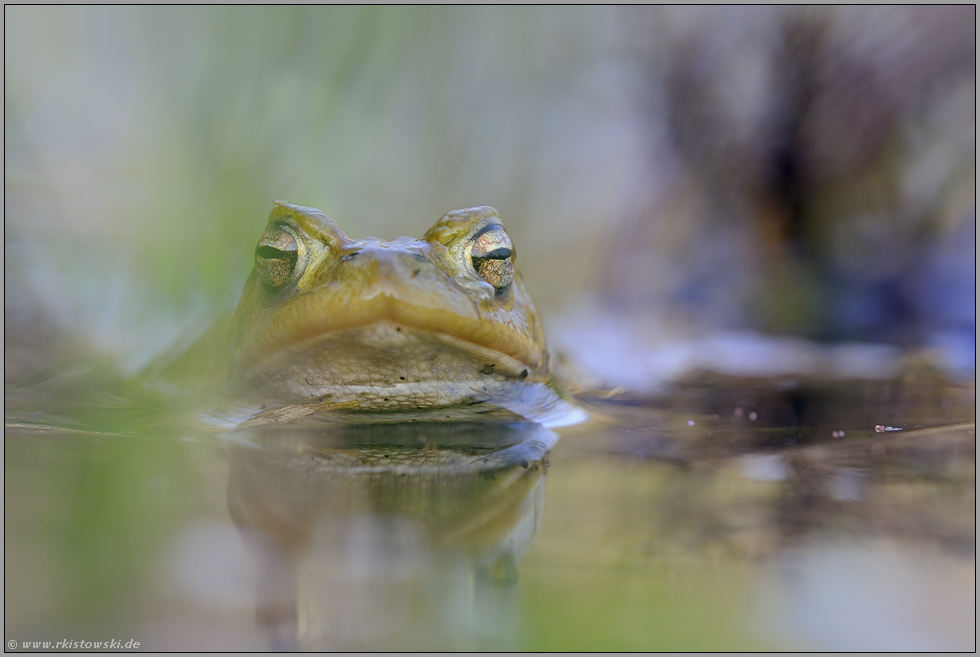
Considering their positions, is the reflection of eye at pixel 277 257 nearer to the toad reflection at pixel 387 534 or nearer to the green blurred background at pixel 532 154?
the toad reflection at pixel 387 534

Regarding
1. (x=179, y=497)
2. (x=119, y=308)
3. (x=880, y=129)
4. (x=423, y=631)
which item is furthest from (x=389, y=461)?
(x=880, y=129)

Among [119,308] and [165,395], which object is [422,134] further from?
[165,395]

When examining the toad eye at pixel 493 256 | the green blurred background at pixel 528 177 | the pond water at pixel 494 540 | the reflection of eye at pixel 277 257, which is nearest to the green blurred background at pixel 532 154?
the green blurred background at pixel 528 177

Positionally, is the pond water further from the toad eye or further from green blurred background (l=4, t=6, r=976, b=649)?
the toad eye

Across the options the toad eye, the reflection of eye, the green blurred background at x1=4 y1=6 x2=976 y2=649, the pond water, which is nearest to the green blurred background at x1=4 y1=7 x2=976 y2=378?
the green blurred background at x1=4 y1=6 x2=976 y2=649

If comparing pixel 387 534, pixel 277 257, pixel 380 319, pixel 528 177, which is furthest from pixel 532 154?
pixel 387 534

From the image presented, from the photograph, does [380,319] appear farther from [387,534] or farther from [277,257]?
A: [387,534]
